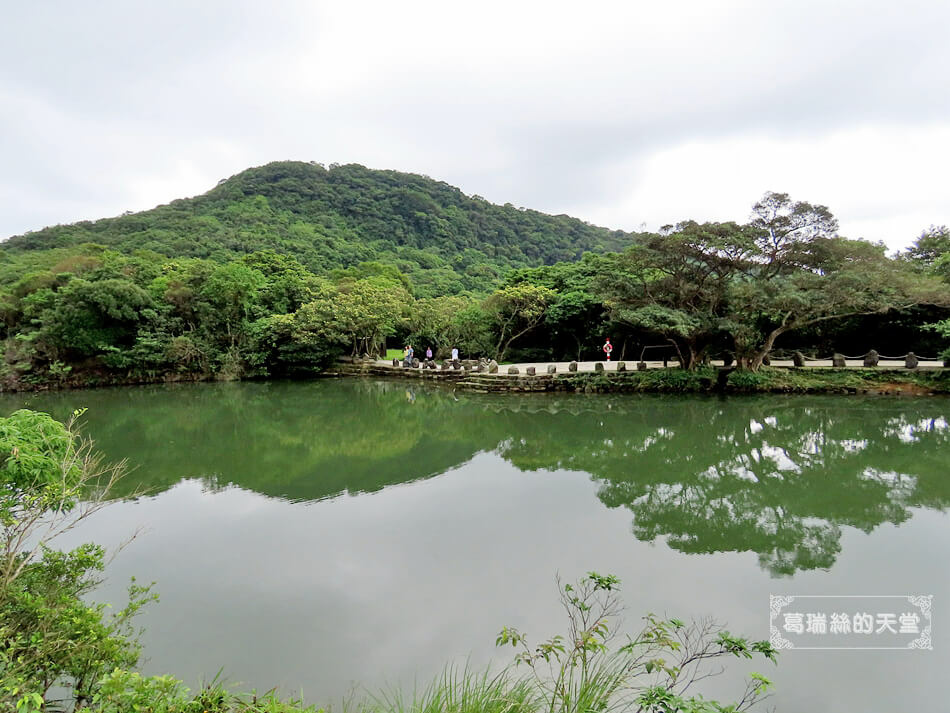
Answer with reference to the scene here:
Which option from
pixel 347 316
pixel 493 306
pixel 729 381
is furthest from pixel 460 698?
pixel 347 316

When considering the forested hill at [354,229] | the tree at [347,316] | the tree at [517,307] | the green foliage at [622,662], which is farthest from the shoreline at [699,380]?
the forested hill at [354,229]

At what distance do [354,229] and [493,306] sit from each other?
3597 centimetres

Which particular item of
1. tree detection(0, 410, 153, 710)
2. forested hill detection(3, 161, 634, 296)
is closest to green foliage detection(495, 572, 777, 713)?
tree detection(0, 410, 153, 710)

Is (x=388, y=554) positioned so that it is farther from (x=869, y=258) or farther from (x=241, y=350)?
(x=241, y=350)

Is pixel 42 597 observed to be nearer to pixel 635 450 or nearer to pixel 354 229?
pixel 635 450

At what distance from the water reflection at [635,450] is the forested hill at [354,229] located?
20664mm

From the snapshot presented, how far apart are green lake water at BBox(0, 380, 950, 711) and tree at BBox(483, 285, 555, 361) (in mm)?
8775

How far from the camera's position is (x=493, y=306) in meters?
19.5

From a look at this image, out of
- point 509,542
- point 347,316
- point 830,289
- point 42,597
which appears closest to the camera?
point 42,597

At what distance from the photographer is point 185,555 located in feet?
16.2

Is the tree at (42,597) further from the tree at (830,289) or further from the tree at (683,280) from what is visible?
the tree at (830,289)

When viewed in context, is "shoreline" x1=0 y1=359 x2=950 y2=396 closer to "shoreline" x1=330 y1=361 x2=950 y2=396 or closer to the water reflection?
"shoreline" x1=330 y1=361 x2=950 y2=396

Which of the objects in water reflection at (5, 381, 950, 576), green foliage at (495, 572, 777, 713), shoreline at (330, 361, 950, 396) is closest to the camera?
green foliage at (495, 572, 777, 713)

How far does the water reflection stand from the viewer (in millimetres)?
5762
